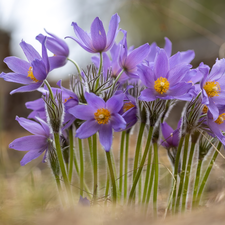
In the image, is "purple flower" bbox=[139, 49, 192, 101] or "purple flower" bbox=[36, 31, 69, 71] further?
"purple flower" bbox=[36, 31, 69, 71]

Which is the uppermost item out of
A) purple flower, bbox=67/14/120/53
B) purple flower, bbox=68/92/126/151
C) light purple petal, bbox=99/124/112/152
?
purple flower, bbox=67/14/120/53

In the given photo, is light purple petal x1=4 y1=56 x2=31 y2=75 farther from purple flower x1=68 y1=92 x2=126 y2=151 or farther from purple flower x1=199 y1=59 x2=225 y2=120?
purple flower x1=199 y1=59 x2=225 y2=120

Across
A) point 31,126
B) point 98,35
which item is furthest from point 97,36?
point 31,126

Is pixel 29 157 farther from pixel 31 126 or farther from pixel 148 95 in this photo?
pixel 148 95

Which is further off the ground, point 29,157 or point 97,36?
point 97,36

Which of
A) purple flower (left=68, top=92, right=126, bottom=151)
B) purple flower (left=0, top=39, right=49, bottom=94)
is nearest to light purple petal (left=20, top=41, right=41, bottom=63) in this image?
purple flower (left=0, top=39, right=49, bottom=94)

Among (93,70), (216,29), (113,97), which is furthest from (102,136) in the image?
(216,29)
